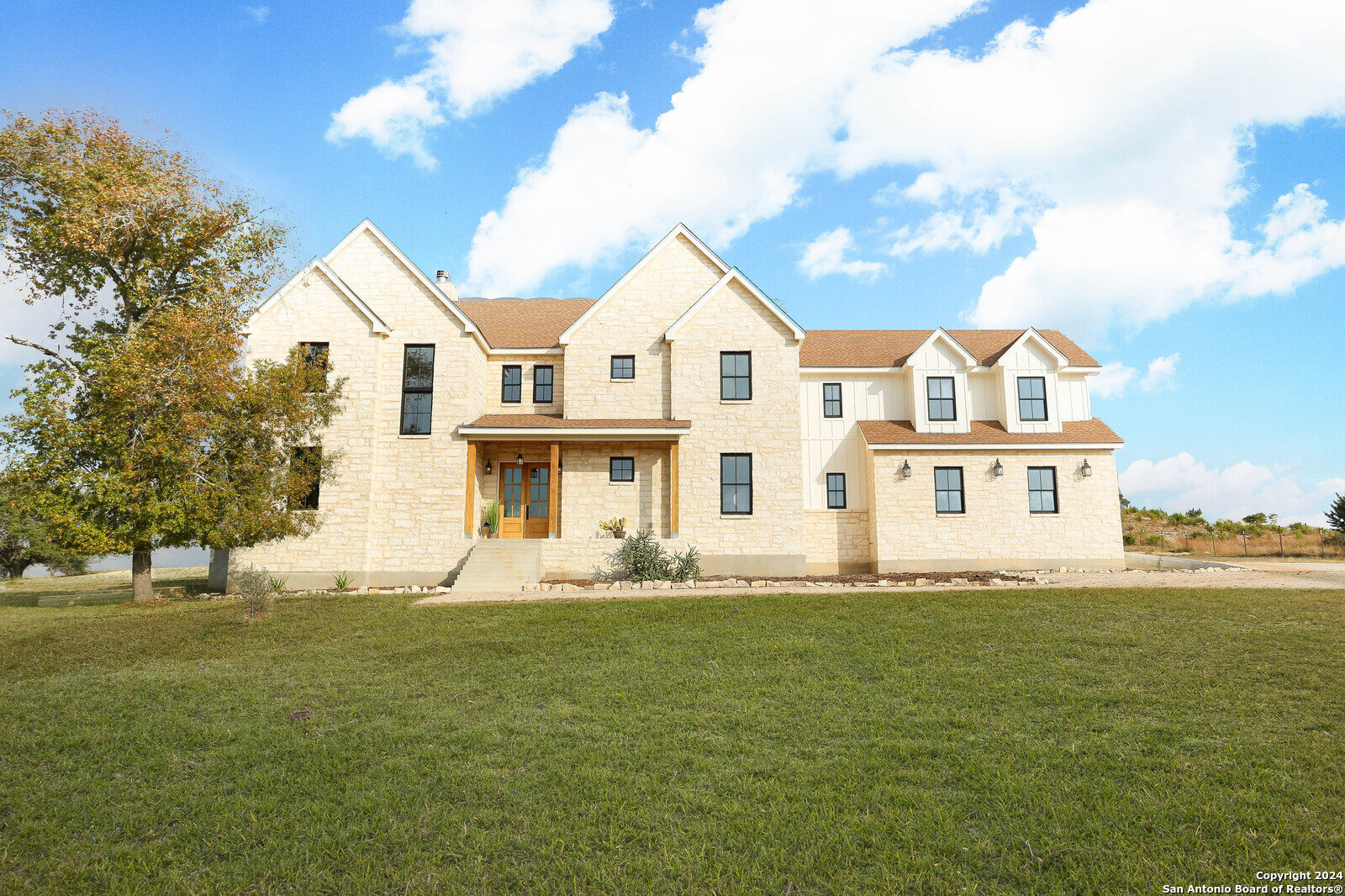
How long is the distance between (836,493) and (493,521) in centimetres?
1041

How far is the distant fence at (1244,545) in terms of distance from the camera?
29.1 metres

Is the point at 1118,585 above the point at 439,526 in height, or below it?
below

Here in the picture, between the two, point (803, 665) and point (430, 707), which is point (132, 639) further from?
point (803, 665)

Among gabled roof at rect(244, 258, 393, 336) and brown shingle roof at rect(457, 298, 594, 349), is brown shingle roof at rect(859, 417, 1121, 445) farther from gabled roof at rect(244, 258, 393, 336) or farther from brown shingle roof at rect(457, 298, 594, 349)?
gabled roof at rect(244, 258, 393, 336)

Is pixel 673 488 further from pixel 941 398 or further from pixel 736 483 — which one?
pixel 941 398

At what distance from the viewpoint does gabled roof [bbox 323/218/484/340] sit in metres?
20.1

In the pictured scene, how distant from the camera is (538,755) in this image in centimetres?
630

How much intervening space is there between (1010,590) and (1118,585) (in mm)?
2944

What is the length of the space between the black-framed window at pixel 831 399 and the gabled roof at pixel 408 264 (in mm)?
10874

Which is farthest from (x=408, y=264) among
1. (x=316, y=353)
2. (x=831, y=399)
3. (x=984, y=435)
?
(x=984, y=435)

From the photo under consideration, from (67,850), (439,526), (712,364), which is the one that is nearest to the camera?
(67,850)

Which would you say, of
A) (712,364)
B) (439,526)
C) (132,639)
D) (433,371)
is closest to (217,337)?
(433,371)

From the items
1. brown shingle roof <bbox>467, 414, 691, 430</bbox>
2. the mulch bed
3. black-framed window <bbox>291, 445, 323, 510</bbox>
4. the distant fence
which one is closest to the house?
brown shingle roof <bbox>467, 414, 691, 430</bbox>

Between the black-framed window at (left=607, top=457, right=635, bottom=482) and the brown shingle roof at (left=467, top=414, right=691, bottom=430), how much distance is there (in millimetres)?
1166
